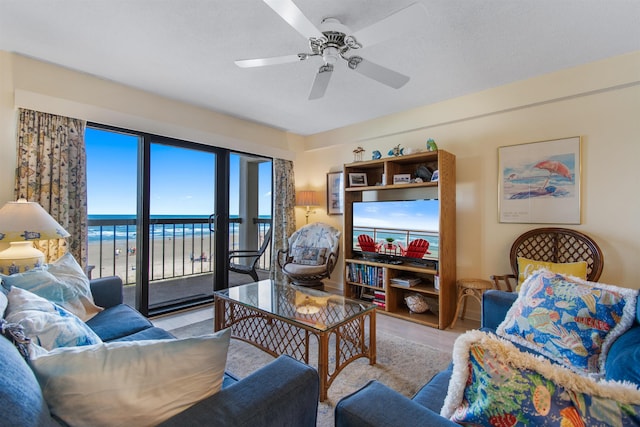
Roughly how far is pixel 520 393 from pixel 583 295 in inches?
43.2

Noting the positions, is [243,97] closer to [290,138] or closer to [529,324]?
[290,138]

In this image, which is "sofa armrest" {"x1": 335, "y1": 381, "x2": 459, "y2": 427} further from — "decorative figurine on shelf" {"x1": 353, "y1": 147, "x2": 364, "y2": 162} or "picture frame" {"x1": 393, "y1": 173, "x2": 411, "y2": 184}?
"decorative figurine on shelf" {"x1": 353, "y1": 147, "x2": 364, "y2": 162}

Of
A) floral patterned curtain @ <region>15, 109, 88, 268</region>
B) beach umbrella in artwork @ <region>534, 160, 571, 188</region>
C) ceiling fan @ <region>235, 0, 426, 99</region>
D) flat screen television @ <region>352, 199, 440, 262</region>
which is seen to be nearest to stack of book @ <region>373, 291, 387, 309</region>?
flat screen television @ <region>352, 199, 440, 262</region>

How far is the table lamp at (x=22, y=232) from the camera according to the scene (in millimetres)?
1951

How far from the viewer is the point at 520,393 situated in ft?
2.12

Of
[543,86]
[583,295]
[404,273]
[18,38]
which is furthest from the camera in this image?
[404,273]

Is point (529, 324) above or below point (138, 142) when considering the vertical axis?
below

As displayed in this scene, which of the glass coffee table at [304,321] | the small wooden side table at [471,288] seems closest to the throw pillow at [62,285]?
the glass coffee table at [304,321]

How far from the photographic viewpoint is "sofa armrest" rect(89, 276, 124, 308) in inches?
80.3

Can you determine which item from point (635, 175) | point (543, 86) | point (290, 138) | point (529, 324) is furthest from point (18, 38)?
point (635, 175)

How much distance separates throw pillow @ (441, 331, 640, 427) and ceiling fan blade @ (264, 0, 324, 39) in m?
1.54

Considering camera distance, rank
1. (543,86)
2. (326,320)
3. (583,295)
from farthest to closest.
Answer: (543,86), (326,320), (583,295)

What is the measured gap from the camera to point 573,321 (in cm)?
133

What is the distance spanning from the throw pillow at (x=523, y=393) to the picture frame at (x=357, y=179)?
118 inches
